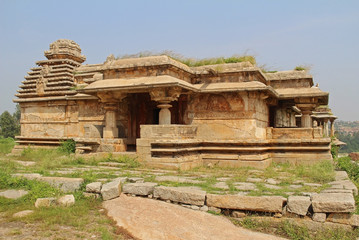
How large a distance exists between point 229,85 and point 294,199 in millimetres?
5688

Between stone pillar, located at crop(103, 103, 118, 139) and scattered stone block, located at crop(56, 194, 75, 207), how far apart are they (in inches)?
202

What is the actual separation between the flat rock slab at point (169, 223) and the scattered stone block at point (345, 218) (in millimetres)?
895

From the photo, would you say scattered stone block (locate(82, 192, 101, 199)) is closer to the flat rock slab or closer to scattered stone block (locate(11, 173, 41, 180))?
the flat rock slab

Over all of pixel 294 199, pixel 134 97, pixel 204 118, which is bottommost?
pixel 294 199

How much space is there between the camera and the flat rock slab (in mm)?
4590

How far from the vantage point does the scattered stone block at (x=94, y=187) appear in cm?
614

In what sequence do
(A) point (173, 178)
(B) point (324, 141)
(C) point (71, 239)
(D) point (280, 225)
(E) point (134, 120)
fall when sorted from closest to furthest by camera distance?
(C) point (71, 239) → (D) point (280, 225) → (A) point (173, 178) → (B) point (324, 141) → (E) point (134, 120)

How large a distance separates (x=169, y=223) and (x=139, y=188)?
4.51 feet

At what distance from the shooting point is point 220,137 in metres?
10.5

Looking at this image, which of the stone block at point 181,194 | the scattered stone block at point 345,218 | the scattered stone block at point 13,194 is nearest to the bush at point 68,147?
the scattered stone block at point 13,194

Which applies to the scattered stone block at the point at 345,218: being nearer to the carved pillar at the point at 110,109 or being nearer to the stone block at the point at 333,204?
the stone block at the point at 333,204

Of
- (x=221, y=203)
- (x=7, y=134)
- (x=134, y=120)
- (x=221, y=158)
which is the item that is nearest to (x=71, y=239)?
(x=221, y=203)

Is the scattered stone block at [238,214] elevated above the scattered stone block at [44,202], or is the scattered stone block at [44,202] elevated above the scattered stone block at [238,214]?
the scattered stone block at [44,202]

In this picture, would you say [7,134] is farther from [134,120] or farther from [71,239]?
[71,239]
